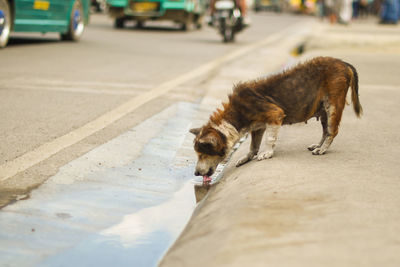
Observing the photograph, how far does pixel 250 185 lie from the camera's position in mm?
5133

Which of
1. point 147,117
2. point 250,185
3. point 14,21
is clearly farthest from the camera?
point 14,21

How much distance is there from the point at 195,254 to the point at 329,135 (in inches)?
112

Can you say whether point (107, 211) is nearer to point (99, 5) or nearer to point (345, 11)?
point (99, 5)

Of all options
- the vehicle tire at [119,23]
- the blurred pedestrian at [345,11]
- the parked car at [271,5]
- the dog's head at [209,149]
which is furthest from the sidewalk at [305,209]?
the parked car at [271,5]

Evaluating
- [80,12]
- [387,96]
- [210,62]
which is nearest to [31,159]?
[387,96]

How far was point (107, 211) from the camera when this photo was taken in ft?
15.7

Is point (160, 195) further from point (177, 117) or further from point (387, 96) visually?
point (387, 96)

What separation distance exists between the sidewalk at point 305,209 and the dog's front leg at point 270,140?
91 mm

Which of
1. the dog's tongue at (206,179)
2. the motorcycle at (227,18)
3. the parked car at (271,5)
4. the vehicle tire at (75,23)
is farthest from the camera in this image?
the parked car at (271,5)

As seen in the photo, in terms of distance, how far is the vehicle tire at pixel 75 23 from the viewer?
17703 mm

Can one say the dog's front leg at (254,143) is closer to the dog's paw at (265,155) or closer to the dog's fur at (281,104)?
the dog's fur at (281,104)

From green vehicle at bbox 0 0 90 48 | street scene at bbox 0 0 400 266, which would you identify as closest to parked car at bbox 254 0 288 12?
green vehicle at bbox 0 0 90 48

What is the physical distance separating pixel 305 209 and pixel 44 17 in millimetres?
12493

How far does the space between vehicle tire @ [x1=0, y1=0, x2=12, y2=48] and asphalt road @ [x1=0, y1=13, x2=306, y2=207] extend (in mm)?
249
